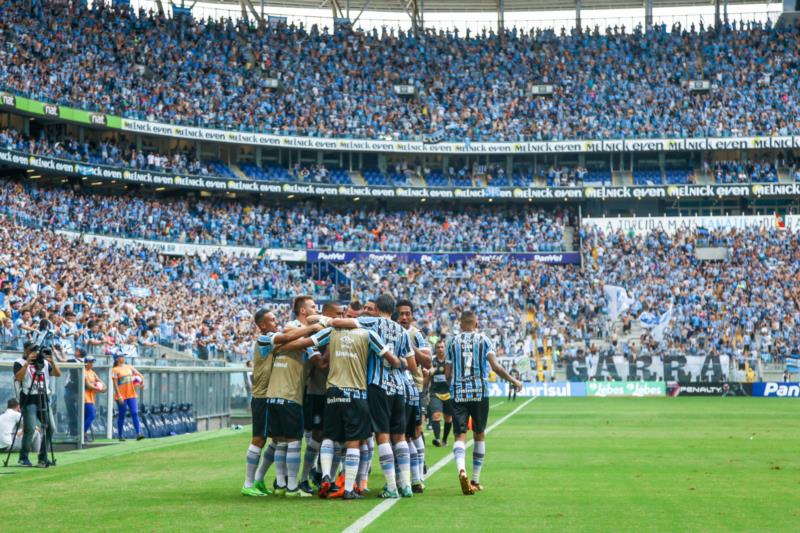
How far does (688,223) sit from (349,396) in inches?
2332

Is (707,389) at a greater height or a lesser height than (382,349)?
lesser

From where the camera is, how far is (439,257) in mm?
67250

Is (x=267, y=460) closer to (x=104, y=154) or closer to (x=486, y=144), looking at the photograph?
(x=104, y=154)

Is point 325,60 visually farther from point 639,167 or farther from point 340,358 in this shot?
point 340,358

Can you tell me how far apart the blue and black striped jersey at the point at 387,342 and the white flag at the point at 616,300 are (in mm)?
48018

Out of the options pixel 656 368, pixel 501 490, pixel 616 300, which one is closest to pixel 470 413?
pixel 501 490

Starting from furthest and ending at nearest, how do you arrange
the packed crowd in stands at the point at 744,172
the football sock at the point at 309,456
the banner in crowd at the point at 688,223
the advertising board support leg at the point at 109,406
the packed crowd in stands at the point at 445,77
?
1. the packed crowd in stands at the point at 744,172
2. the packed crowd in stands at the point at 445,77
3. the banner in crowd at the point at 688,223
4. the advertising board support leg at the point at 109,406
5. the football sock at the point at 309,456

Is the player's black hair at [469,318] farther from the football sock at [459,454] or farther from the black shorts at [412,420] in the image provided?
the football sock at [459,454]

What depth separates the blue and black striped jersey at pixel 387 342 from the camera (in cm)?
1288

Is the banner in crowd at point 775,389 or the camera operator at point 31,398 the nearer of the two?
the camera operator at point 31,398

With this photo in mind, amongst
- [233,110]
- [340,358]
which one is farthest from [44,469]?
[233,110]

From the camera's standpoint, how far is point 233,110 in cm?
6931

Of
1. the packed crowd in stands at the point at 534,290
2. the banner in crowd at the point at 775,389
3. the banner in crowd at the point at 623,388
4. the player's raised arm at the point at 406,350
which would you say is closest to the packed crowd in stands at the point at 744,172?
the packed crowd in stands at the point at 534,290

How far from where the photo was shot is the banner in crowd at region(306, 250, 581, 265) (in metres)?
66.9
